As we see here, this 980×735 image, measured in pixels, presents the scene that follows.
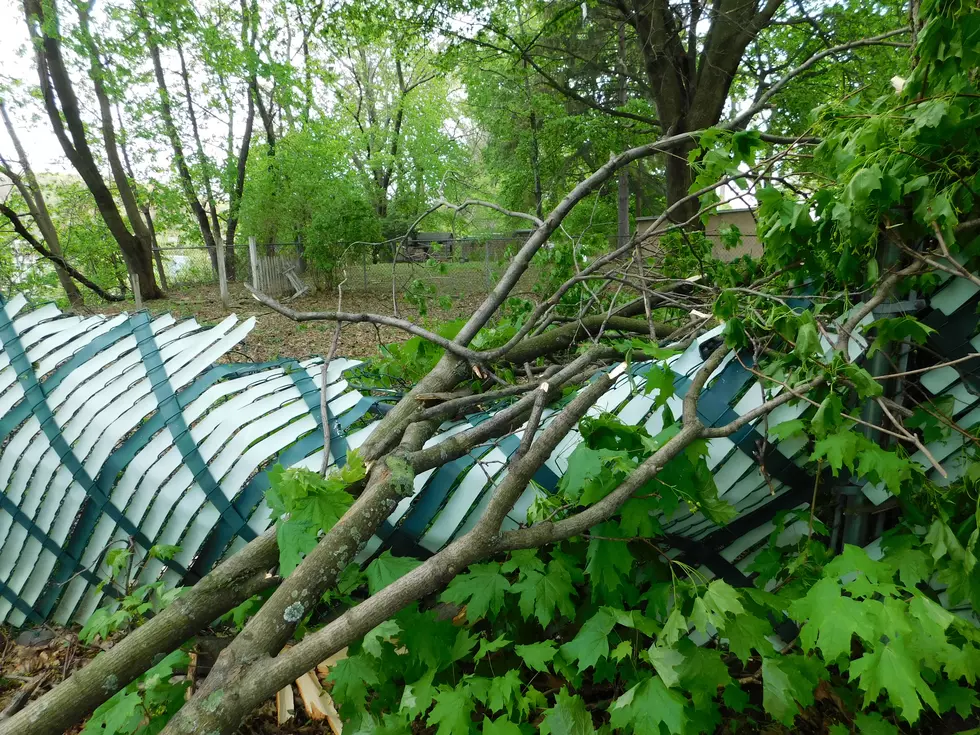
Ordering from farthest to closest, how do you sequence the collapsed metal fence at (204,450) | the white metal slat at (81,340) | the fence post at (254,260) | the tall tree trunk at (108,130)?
the fence post at (254,260)
the tall tree trunk at (108,130)
the white metal slat at (81,340)
the collapsed metal fence at (204,450)

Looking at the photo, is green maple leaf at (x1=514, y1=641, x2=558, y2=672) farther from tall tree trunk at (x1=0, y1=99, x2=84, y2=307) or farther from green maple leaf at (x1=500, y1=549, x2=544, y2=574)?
tall tree trunk at (x1=0, y1=99, x2=84, y2=307)

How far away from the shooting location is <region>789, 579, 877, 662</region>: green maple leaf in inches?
54.0

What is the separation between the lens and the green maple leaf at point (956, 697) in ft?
5.38

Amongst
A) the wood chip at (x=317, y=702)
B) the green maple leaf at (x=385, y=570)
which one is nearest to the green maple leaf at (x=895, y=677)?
the green maple leaf at (x=385, y=570)

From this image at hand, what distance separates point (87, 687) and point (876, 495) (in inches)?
98.0

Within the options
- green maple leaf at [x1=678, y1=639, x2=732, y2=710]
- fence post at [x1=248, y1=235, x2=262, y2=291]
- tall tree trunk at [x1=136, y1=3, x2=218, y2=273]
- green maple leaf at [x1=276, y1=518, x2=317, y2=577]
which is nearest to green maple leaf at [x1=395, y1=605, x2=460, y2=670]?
green maple leaf at [x1=276, y1=518, x2=317, y2=577]

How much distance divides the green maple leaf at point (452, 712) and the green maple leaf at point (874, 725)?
123 centimetres

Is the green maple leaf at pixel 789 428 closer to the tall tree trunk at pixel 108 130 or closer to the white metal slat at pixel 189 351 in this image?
the white metal slat at pixel 189 351

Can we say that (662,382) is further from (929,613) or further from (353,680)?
(353,680)

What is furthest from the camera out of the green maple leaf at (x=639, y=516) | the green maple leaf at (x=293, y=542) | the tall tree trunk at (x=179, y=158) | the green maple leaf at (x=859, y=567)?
the tall tree trunk at (x=179, y=158)

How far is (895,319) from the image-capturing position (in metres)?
1.68

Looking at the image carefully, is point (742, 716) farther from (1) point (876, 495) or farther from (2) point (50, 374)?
(2) point (50, 374)

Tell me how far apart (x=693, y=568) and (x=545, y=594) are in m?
0.49

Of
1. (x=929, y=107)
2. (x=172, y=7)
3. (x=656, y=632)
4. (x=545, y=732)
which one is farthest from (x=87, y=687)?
(x=172, y=7)
